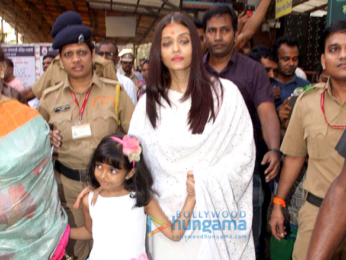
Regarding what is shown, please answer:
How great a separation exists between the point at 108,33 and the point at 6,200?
8.57m

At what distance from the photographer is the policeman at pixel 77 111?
8.59 ft

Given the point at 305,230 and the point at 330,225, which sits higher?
the point at 330,225

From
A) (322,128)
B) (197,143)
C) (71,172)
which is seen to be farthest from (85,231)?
(322,128)

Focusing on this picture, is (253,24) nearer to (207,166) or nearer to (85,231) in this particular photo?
(207,166)

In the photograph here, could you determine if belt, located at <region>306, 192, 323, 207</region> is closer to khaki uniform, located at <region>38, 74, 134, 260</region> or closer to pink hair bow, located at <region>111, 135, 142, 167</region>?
pink hair bow, located at <region>111, 135, 142, 167</region>

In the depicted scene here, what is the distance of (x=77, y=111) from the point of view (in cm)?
266

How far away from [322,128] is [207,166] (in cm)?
74

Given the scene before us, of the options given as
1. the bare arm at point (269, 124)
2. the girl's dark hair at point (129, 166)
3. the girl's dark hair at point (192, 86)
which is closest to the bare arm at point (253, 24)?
the bare arm at point (269, 124)

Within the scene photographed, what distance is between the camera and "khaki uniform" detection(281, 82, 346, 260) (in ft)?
6.79

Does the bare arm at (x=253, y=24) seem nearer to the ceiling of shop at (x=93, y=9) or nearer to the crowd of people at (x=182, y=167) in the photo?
the crowd of people at (x=182, y=167)

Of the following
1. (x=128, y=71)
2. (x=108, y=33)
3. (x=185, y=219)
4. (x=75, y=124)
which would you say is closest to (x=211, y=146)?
(x=185, y=219)

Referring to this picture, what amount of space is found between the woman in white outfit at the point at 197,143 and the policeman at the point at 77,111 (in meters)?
0.54

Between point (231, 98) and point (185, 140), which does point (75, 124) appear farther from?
point (231, 98)

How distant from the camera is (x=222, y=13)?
2.83 m
